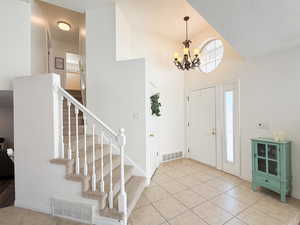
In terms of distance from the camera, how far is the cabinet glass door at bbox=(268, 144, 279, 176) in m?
2.40

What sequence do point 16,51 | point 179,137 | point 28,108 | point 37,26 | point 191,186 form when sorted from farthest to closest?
point 179,137 → point 37,26 → point 191,186 → point 16,51 → point 28,108

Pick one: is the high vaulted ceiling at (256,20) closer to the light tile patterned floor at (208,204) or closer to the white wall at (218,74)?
the white wall at (218,74)

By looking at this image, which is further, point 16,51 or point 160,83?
point 160,83

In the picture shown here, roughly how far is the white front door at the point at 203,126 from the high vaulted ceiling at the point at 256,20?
4.94 ft

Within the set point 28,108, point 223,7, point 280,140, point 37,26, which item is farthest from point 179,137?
point 37,26

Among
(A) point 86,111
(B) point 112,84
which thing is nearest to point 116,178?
(A) point 86,111

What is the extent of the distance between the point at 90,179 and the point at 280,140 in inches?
121

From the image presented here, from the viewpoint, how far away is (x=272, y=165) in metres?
2.47

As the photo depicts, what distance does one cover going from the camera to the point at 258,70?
9.53 feet

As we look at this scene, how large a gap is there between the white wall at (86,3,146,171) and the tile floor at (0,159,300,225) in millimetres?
720

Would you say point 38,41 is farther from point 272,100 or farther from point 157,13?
point 272,100

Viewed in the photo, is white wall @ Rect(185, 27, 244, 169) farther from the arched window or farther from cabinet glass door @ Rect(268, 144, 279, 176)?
cabinet glass door @ Rect(268, 144, 279, 176)

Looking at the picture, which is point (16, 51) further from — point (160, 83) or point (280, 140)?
point (280, 140)

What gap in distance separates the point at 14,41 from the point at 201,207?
423 cm
